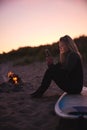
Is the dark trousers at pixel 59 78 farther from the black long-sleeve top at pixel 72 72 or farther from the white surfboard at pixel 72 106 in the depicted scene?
the white surfboard at pixel 72 106

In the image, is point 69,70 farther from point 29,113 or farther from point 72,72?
point 29,113

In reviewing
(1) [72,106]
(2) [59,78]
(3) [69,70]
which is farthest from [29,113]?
(1) [72,106]

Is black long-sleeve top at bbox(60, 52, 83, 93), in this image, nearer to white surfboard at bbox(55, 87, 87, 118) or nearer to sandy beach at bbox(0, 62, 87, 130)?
white surfboard at bbox(55, 87, 87, 118)

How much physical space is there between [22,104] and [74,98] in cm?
122

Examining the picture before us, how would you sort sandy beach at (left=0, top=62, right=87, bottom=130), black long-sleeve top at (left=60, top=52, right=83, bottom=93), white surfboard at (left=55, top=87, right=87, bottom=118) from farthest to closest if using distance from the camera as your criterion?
black long-sleeve top at (left=60, top=52, right=83, bottom=93)
sandy beach at (left=0, top=62, right=87, bottom=130)
white surfboard at (left=55, top=87, right=87, bottom=118)

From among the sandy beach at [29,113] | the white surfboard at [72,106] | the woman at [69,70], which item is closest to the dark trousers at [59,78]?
the woman at [69,70]

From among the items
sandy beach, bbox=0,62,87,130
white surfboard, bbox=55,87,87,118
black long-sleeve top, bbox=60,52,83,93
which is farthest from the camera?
black long-sleeve top, bbox=60,52,83,93

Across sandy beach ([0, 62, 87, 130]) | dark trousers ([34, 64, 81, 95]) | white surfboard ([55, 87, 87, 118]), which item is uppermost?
dark trousers ([34, 64, 81, 95])

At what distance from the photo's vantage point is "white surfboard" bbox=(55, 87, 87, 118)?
5281 mm

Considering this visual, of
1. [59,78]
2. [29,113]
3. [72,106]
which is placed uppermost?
[59,78]

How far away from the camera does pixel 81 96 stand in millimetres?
6520

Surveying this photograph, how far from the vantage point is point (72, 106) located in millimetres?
5621

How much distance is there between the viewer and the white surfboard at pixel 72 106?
528 cm

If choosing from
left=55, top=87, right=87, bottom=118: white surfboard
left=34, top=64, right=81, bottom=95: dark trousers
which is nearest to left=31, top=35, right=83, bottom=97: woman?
left=34, top=64, right=81, bottom=95: dark trousers
